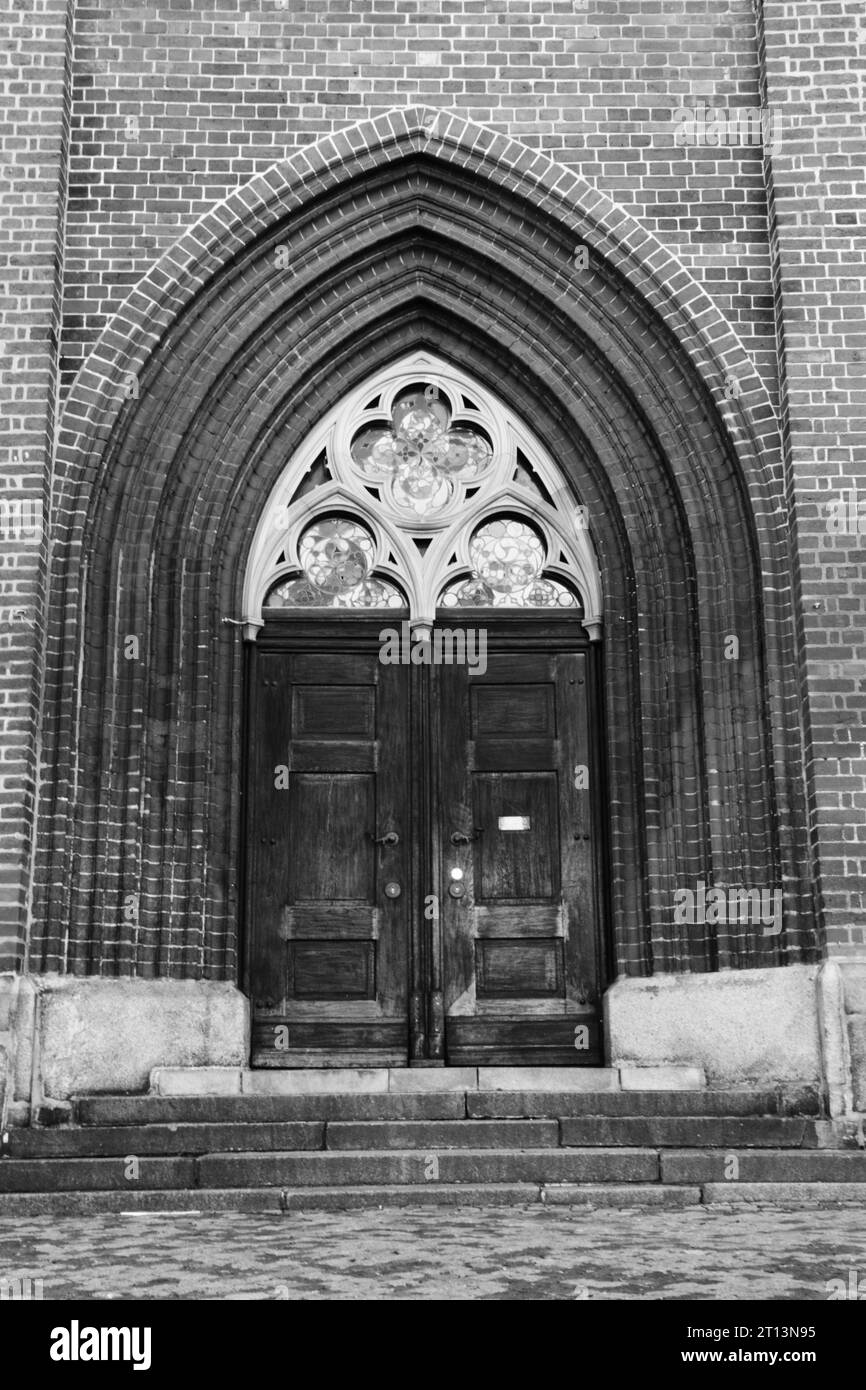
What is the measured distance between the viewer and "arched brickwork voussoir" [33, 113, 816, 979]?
9219 millimetres

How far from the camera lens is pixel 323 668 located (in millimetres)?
10172

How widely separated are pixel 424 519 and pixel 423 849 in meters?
2.09

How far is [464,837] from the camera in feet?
32.4

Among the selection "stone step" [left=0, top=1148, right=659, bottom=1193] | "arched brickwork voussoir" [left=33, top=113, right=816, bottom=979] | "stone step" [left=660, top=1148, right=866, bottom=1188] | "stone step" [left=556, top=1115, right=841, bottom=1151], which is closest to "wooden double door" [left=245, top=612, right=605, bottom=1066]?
"arched brickwork voussoir" [left=33, top=113, right=816, bottom=979]

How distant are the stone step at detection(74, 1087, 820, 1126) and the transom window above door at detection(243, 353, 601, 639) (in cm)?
316

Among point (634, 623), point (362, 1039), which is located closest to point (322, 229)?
point (634, 623)

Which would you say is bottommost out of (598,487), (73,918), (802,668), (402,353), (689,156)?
(73,918)

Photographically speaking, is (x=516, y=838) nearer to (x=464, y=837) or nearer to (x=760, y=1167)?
(x=464, y=837)

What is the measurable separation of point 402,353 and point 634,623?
7.70ft

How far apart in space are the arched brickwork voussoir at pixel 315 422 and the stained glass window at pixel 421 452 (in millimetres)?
349

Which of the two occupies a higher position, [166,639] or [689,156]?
[689,156]

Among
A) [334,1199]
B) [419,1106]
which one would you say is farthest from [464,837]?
[334,1199]

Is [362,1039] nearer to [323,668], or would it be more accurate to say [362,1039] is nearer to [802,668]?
[323,668]

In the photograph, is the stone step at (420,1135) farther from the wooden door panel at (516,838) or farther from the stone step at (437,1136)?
the wooden door panel at (516,838)
